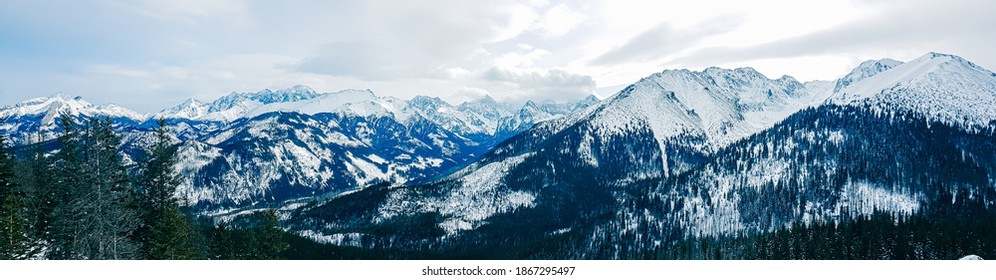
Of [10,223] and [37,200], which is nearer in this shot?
[10,223]

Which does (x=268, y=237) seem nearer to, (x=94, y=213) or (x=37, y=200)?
(x=94, y=213)

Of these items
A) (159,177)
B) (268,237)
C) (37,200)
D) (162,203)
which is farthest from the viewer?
(268,237)

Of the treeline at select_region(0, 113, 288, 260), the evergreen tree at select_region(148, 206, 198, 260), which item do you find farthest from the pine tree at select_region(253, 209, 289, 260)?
the evergreen tree at select_region(148, 206, 198, 260)

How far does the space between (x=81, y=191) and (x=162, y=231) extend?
13158 mm

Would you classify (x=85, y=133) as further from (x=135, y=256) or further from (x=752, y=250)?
(x=752, y=250)

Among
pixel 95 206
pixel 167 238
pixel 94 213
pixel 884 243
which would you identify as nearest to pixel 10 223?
pixel 167 238

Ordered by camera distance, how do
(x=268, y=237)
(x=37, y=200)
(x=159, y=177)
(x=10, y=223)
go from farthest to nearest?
(x=268, y=237) → (x=37, y=200) → (x=159, y=177) → (x=10, y=223)

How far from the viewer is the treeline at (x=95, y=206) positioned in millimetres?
35125

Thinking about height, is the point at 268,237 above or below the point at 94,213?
below

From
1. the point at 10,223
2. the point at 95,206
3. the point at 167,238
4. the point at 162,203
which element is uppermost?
the point at 95,206

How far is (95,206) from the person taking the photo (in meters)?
33.9

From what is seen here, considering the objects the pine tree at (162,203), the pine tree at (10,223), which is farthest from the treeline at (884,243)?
the pine tree at (10,223)

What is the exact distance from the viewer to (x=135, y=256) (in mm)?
43562
